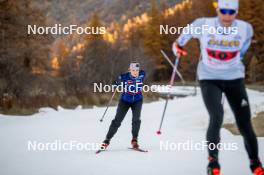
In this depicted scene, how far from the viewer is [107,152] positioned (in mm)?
7680

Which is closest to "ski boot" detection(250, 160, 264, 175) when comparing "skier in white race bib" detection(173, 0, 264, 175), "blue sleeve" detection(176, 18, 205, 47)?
"skier in white race bib" detection(173, 0, 264, 175)

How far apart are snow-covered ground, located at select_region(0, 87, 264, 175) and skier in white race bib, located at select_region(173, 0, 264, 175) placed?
1.05 meters

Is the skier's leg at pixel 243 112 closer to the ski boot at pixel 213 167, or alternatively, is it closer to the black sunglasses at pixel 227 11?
the ski boot at pixel 213 167

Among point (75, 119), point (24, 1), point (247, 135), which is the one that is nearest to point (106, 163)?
point (247, 135)

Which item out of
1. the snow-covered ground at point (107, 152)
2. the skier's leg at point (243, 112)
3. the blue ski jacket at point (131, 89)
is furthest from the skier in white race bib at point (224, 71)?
the blue ski jacket at point (131, 89)

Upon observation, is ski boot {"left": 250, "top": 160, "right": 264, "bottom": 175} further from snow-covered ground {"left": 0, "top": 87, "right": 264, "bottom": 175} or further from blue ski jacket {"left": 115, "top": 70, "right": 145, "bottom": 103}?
blue ski jacket {"left": 115, "top": 70, "right": 145, "bottom": 103}

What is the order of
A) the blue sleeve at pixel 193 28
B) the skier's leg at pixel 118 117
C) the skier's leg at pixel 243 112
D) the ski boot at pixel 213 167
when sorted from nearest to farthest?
the ski boot at pixel 213 167 → the skier's leg at pixel 243 112 → the blue sleeve at pixel 193 28 → the skier's leg at pixel 118 117

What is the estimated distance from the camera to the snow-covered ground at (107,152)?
19.7 feet

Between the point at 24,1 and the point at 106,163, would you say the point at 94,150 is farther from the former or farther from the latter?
→ the point at 24,1

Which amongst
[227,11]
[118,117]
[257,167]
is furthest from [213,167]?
[118,117]

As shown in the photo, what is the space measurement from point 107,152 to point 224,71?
11.9ft

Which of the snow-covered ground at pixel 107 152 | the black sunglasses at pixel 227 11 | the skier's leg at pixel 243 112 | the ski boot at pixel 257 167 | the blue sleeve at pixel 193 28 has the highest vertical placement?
the black sunglasses at pixel 227 11

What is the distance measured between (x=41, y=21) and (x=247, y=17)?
3274cm

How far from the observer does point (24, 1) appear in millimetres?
25391
